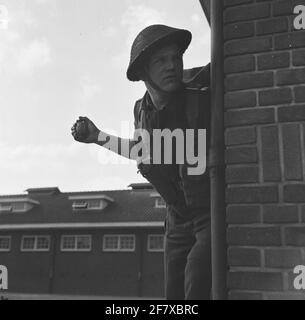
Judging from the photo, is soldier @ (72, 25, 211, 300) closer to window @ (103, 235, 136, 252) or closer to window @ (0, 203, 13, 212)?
window @ (103, 235, 136, 252)

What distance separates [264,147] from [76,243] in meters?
24.6

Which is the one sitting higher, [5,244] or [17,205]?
[17,205]

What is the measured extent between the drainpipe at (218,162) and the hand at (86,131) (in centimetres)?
69

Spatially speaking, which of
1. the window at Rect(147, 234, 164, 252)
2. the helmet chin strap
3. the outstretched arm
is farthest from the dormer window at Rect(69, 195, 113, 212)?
the helmet chin strap

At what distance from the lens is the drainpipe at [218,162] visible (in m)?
2.02

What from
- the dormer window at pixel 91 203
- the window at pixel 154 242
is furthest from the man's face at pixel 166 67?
the dormer window at pixel 91 203

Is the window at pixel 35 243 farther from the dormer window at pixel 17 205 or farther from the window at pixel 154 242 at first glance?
the window at pixel 154 242

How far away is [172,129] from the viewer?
2361 mm

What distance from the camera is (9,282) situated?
2639 centimetres

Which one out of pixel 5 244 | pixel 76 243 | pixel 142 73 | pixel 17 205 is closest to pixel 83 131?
pixel 142 73

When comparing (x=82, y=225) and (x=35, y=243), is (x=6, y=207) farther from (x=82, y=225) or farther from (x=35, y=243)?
(x=82, y=225)

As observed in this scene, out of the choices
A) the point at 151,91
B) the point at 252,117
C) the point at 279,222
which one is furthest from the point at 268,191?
the point at 151,91

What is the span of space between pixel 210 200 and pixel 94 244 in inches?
932

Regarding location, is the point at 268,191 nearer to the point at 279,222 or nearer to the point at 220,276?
the point at 279,222
